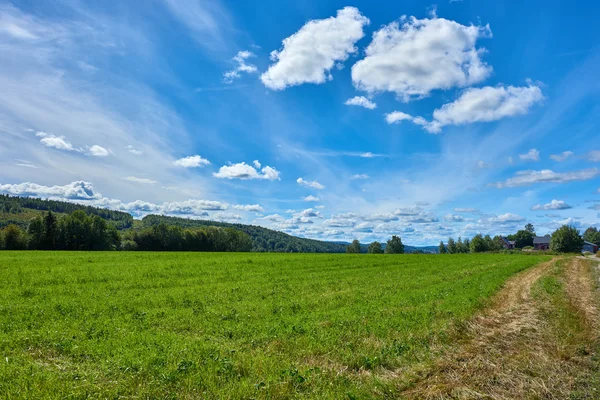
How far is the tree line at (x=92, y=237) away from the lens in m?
95.4

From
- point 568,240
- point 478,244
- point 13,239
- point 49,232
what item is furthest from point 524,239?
point 13,239

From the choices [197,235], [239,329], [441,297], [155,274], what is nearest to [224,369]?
[239,329]

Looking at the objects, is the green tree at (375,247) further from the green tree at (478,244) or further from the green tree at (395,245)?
the green tree at (478,244)

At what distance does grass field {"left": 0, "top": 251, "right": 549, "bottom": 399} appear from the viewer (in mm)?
7277

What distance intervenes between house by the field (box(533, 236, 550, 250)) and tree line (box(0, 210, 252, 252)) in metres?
155

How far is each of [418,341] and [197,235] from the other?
5011 inches

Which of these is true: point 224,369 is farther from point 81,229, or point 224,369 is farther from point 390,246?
point 390,246

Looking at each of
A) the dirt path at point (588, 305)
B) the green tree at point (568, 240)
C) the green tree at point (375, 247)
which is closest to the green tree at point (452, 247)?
the green tree at point (375, 247)

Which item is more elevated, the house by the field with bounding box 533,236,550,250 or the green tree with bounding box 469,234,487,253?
the house by the field with bounding box 533,236,550,250

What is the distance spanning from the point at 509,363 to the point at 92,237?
383 feet

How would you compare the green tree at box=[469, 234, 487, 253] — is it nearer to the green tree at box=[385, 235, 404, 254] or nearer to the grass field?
the green tree at box=[385, 235, 404, 254]

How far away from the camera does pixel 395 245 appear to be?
182 m

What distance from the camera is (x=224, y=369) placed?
8.04 meters

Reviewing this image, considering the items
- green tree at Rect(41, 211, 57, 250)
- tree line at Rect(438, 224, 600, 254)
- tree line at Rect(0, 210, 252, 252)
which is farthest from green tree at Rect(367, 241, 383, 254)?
green tree at Rect(41, 211, 57, 250)
